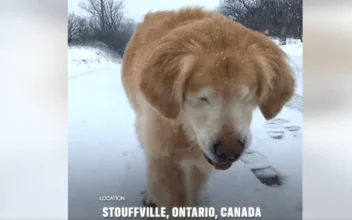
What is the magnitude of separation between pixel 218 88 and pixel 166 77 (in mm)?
152

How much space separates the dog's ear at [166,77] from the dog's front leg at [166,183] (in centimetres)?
15

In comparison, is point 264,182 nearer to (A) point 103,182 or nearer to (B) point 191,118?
(B) point 191,118

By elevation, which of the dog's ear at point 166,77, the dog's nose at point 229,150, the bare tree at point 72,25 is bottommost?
the dog's nose at point 229,150

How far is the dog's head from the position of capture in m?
1.16

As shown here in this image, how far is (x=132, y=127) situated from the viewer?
1.22 metres

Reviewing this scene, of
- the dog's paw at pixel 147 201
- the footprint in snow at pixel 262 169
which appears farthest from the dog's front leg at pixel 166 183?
the footprint in snow at pixel 262 169

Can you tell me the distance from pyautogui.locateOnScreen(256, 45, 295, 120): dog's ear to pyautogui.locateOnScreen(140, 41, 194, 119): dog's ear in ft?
0.74

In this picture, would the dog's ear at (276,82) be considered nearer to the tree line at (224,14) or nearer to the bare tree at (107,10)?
the tree line at (224,14)

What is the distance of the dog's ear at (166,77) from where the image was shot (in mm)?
1171

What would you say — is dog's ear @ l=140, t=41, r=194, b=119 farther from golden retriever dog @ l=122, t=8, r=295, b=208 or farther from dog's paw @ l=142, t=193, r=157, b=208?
dog's paw @ l=142, t=193, r=157, b=208

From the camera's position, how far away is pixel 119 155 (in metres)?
1.22

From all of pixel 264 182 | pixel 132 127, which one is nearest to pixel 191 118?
pixel 132 127

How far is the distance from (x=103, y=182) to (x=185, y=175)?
0.25 metres

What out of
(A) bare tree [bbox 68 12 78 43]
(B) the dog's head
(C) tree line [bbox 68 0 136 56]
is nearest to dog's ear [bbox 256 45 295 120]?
(B) the dog's head
